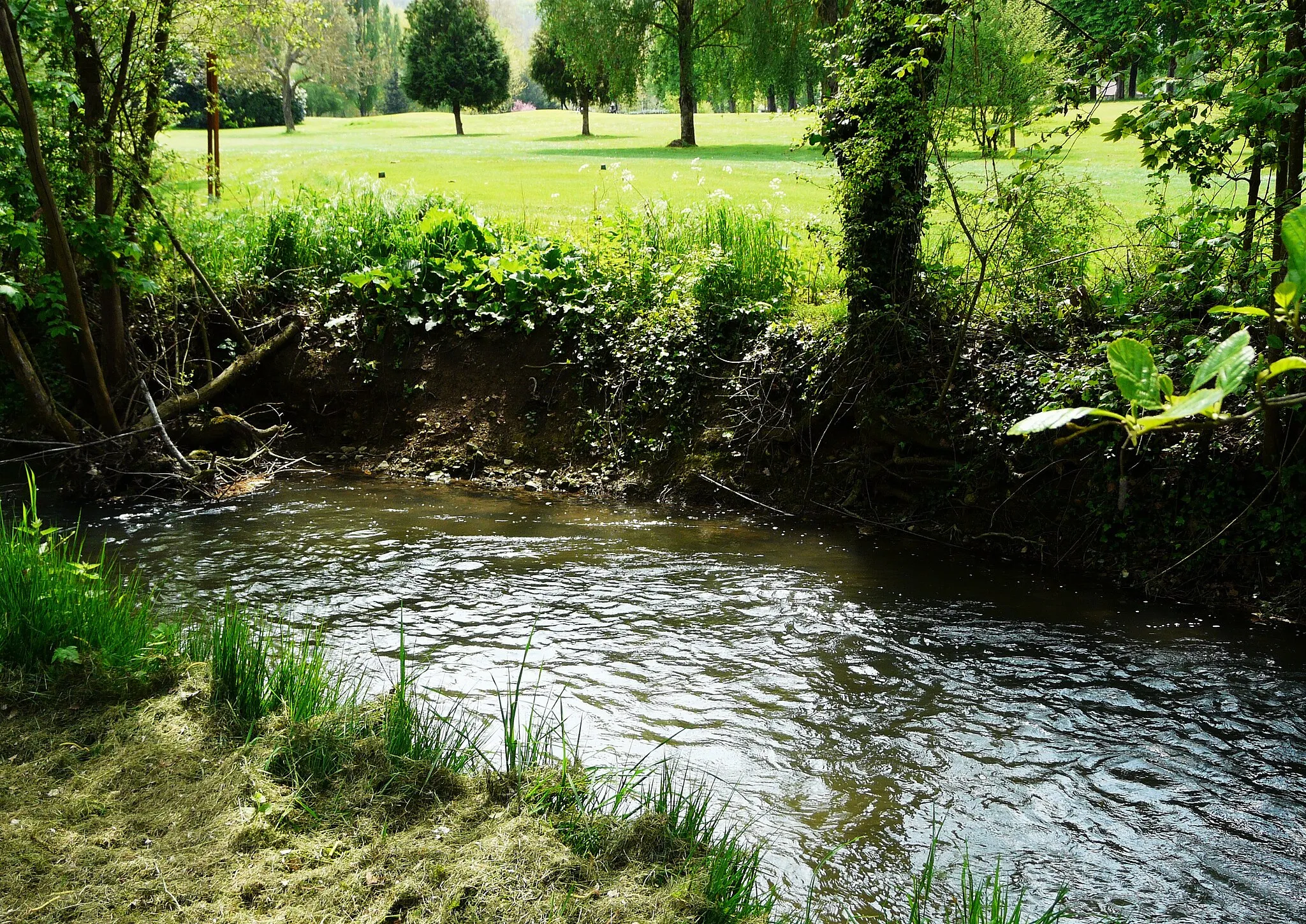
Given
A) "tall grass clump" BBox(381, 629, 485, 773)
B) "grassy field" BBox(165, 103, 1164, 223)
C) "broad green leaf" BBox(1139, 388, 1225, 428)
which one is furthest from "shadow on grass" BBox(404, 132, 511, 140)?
"broad green leaf" BBox(1139, 388, 1225, 428)

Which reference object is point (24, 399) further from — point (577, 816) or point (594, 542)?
point (577, 816)

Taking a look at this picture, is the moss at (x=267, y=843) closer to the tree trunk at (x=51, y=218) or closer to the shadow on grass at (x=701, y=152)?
the tree trunk at (x=51, y=218)

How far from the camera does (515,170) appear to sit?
19.7 metres

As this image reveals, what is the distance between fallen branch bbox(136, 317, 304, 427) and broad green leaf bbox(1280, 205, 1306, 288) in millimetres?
9146

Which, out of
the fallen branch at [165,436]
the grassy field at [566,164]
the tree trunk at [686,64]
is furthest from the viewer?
the tree trunk at [686,64]

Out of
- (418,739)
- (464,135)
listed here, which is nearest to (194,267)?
(418,739)

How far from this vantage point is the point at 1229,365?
3.40 feet

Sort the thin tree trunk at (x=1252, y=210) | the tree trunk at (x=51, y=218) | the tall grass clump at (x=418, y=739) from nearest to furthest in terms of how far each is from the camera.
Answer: the tall grass clump at (x=418, y=739), the thin tree trunk at (x=1252, y=210), the tree trunk at (x=51, y=218)

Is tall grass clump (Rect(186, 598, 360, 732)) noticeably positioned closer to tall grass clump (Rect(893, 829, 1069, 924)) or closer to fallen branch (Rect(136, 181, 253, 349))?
tall grass clump (Rect(893, 829, 1069, 924))

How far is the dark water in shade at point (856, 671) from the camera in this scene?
388cm

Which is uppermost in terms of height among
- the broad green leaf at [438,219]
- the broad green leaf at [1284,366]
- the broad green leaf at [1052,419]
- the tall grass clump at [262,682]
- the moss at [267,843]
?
the broad green leaf at [438,219]

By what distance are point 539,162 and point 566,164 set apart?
0.94 meters

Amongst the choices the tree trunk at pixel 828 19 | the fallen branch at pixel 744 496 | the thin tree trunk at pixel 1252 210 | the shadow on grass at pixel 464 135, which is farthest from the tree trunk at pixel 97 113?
the shadow on grass at pixel 464 135

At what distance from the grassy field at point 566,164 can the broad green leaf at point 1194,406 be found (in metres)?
6.67
